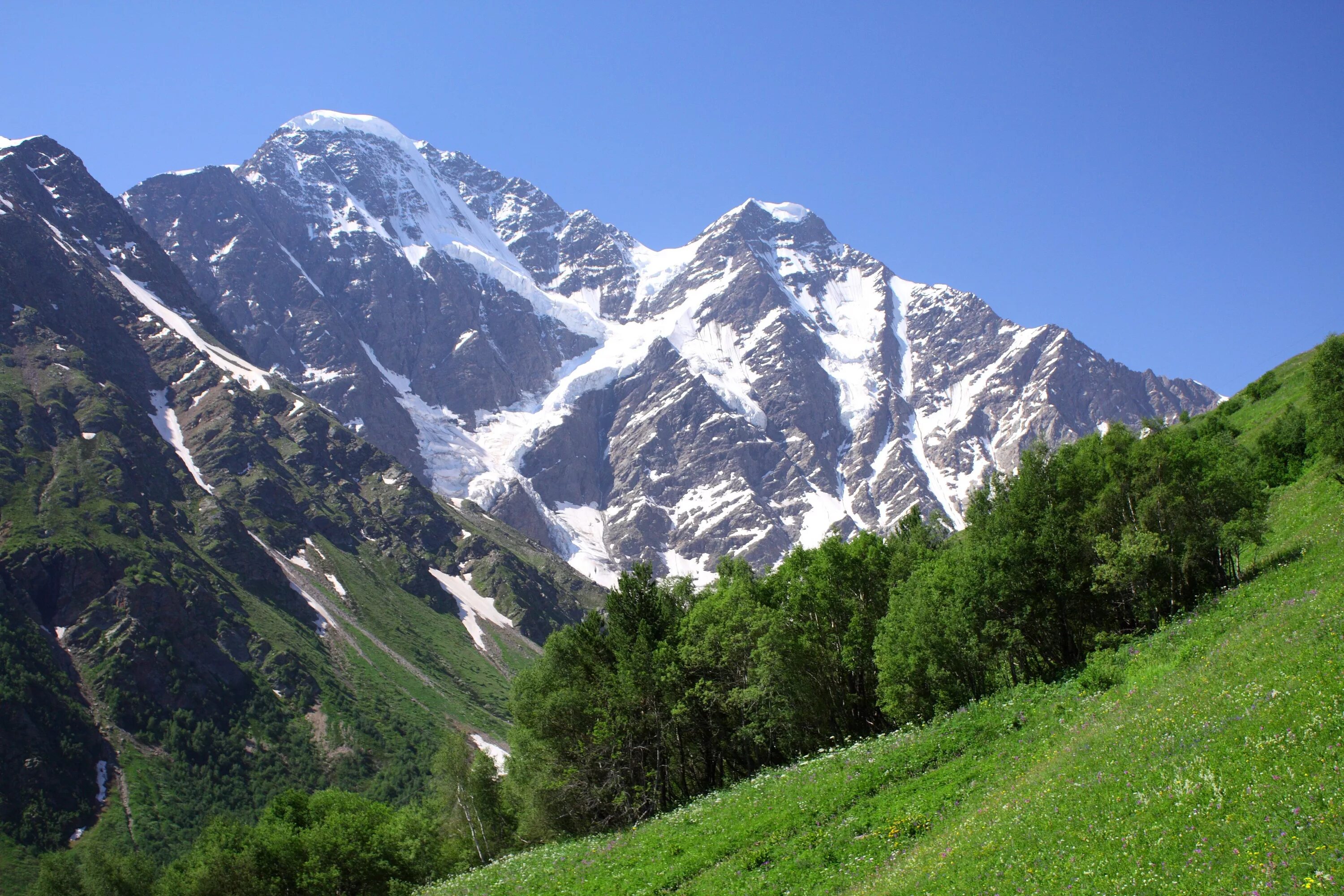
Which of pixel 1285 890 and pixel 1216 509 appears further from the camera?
pixel 1216 509

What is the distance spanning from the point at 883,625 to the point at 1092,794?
24794mm

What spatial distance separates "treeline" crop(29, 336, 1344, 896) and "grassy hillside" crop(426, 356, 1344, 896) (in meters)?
3.99

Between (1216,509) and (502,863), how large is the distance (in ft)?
125

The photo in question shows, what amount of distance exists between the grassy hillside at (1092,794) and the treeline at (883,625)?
399 centimetres

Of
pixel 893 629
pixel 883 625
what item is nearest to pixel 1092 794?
pixel 893 629

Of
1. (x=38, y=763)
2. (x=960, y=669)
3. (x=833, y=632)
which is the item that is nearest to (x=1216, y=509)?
(x=960, y=669)

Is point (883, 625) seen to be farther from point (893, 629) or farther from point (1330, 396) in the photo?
point (1330, 396)

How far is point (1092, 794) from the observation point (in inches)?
706

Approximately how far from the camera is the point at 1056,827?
17.2 meters

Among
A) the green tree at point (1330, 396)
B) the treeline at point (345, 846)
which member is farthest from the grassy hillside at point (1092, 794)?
the treeline at point (345, 846)

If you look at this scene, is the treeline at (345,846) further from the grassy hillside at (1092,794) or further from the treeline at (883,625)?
the grassy hillside at (1092,794)

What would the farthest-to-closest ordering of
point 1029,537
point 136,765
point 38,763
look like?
point 136,765 < point 38,763 < point 1029,537

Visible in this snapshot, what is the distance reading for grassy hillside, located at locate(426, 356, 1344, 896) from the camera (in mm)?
13883

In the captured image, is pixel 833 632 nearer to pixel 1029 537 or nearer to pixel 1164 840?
pixel 1029 537
